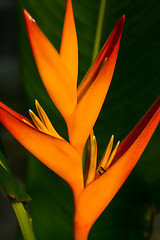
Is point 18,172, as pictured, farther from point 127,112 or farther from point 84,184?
point 84,184

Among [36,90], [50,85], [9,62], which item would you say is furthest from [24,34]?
[9,62]

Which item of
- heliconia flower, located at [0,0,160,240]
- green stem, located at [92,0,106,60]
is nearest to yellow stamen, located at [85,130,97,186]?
heliconia flower, located at [0,0,160,240]

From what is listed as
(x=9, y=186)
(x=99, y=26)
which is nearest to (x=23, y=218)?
(x=9, y=186)

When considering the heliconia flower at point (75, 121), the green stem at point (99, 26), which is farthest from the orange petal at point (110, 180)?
the green stem at point (99, 26)

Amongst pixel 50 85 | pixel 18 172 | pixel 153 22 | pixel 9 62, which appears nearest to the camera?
pixel 50 85

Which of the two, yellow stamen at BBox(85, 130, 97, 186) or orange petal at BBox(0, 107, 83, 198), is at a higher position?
orange petal at BBox(0, 107, 83, 198)

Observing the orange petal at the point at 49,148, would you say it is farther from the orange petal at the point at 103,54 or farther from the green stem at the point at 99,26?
the green stem at the point at 99,26

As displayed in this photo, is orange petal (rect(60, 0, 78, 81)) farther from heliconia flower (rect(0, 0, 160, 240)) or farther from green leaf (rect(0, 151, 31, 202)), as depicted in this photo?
green leaf (rect(0, 151, 31, 202))

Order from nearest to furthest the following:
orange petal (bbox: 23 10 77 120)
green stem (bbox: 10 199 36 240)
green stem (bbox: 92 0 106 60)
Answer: orange petal (bbox: 23 10 77 120) → green stem (bbox: 10 199 36 240) → green stem (bbox: 92 0 106 60)

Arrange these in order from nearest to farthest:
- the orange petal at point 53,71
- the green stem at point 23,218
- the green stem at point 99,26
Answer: the orange petal at point 53,71, the green stem at point 23,218, the green stem at point 99,26
